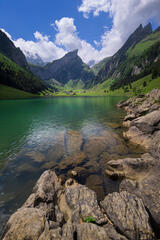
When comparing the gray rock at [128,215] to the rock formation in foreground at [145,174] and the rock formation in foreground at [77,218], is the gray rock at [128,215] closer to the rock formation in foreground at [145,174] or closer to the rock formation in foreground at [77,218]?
the rock formation in foreground at [77,218]

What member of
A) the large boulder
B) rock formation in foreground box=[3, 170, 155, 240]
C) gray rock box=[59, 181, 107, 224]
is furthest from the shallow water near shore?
the large boulder

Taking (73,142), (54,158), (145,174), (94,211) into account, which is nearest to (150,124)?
(145,174)

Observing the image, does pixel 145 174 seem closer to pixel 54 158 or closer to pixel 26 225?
pixel 26 225

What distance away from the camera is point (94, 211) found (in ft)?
27.0

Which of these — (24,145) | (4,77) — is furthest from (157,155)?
(4,77)

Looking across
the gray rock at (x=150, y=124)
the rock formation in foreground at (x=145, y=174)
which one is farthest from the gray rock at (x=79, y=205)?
the gray rock at (x=150, y=124)

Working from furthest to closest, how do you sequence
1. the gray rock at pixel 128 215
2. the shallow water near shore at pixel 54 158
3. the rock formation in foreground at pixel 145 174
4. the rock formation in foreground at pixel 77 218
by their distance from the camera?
the shallow water near shore at pixel 54 158
the rock formation in foreground at pixel 145 174
the gray rock at pixel 128 215
the rock formation in foreground at pixel 77 218

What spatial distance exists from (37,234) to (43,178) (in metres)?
6.02

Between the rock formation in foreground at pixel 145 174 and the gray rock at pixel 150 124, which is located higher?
the gray rock at pixel 150 124

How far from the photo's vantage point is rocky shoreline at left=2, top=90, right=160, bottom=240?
6246 millimetres

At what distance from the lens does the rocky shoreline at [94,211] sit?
6246mm

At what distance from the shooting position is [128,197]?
888 centimetres

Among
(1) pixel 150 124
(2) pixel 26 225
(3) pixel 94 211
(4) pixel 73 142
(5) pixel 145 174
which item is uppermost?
(1) pixel 150 124

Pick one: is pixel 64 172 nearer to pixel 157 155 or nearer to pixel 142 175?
pixel 142 175
